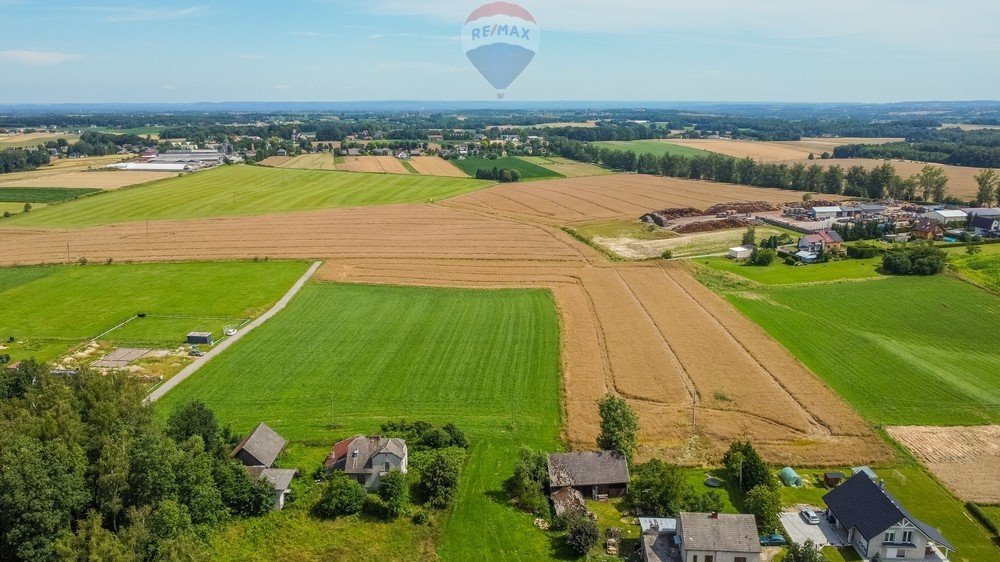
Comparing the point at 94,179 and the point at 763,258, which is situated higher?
the point at 94,179

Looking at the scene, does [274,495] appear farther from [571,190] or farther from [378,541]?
[571,190]

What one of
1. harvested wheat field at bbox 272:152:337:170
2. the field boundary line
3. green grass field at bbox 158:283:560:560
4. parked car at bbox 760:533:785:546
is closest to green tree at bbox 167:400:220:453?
the field boundary line

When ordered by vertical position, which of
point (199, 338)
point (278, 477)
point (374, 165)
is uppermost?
point (374, 165)

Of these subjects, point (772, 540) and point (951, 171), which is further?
point (951, 171)

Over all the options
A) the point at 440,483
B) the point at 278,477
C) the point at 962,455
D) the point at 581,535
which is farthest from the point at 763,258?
the point at 278,477

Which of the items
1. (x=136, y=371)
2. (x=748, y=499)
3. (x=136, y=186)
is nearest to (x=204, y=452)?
(x=136, y=371)

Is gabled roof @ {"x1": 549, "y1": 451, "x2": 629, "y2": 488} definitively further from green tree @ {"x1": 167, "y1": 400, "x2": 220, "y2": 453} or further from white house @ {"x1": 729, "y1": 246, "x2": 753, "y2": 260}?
white house @ {"x1": 729, "y1": 246, "x2": 753, "y2": 260}

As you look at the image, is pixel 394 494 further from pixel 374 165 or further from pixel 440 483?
pixel 374 165
